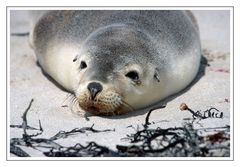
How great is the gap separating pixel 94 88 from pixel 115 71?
0.73 feet

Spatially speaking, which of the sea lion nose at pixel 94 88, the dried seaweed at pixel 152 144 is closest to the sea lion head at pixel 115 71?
the sea lion nose at pixel 94 88

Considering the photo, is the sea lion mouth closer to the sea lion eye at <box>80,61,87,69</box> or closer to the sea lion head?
the sea lion head

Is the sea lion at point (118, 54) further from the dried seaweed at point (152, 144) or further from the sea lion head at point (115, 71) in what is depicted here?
the dried seaweed at point (152, 144)

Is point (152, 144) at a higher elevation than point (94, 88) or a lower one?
lower

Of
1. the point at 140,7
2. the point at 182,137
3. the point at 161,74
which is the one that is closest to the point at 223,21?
the point at 140,7

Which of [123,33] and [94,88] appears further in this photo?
[123,33]

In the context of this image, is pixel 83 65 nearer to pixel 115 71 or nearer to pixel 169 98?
pixel 115 71

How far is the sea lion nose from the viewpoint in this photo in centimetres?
343

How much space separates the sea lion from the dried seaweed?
284 mm

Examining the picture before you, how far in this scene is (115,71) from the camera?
3570mm

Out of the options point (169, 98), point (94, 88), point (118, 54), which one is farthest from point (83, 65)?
point (169, 98)

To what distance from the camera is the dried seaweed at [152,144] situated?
332 centimetres

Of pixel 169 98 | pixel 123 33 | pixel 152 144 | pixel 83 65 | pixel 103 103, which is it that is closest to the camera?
pixel 152 144

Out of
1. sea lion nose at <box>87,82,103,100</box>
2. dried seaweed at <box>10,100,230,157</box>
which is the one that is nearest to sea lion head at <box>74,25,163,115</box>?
sea lion nose at <box>87,82,103,100</box>
